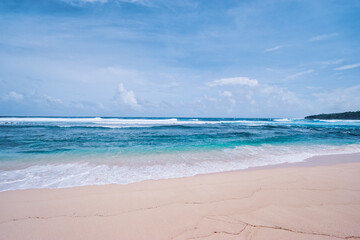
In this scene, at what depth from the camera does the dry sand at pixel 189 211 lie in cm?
207

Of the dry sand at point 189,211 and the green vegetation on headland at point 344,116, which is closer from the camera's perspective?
the dry sand at point 189,211

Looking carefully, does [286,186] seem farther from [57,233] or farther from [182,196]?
[57,233]

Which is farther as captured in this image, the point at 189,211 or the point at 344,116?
the point at 344,116

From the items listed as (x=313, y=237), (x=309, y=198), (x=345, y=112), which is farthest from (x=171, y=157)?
(x=345, y=112)

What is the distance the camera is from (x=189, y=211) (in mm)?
2533

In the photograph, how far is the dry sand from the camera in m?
2.07

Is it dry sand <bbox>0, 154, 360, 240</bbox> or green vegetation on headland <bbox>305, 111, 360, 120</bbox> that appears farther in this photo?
green vegetation on headland <bbox>305, 111, 360, 120</bbox>

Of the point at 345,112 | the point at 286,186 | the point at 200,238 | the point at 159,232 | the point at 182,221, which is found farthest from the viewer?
the point at 345,112

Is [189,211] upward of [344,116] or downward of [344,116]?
downward

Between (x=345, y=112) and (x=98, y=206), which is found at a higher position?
(x=345, y=112)

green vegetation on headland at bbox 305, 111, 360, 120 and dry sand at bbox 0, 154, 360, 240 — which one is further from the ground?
green vegetation on headland at bbox 305, 111, 360, 120

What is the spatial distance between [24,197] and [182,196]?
279 cm

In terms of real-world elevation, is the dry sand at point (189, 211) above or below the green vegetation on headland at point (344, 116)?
below

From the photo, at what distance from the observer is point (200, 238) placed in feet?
6.34
